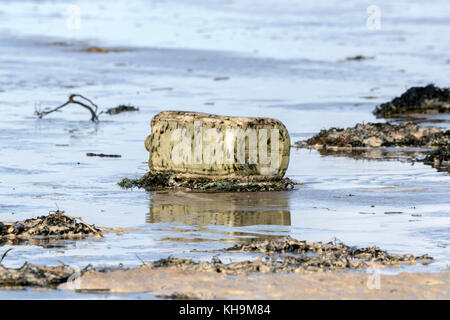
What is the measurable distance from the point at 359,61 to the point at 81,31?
1158cm

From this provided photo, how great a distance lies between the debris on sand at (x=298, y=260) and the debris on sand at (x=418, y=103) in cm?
1032

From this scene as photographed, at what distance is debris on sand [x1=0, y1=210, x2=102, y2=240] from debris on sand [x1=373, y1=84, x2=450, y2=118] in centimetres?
1038

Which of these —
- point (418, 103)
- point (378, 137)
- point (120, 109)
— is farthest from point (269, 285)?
point (418, 103)

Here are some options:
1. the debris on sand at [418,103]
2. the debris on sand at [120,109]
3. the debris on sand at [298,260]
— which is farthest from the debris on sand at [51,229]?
the debris on sand at [418,103]

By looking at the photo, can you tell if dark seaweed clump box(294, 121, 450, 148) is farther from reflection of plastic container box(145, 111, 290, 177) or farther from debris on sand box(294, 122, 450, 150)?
reflection of plastic container box(145, 111, 290, 177)

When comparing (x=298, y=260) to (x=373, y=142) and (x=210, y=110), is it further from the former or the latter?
(x=210, y=110)

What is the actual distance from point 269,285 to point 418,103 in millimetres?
12128

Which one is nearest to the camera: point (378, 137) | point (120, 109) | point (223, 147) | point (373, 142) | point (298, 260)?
point (298, 260)

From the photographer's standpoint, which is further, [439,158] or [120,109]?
[120,109]

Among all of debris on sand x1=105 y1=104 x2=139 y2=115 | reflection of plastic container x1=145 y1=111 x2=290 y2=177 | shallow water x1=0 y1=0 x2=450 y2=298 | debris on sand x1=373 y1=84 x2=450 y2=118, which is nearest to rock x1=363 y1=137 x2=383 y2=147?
shallow water x1=0 y1=0 x2=450 y2=298

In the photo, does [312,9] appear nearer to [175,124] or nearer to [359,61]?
→ [359,61]

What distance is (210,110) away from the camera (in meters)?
18.2

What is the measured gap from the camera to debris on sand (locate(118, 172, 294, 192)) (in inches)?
435

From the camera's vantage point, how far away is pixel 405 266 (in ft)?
25.6
